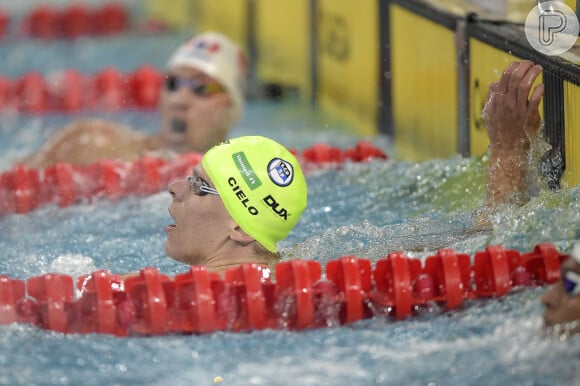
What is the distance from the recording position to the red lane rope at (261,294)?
114 inches

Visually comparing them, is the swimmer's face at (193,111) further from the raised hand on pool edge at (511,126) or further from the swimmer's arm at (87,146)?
the raised hand on pool edge at (511,126)

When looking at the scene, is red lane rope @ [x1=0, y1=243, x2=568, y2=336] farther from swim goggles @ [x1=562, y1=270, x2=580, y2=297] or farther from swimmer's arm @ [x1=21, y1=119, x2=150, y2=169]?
swimmer's arm @ [x1=21, y1=119, x2=150, y2=169]

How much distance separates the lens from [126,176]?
4.63 metres

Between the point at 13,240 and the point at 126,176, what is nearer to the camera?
the point at 13,240

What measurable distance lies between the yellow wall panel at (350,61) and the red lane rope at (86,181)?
1.02 metres

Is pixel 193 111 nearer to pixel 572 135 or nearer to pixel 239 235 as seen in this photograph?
pixel 239 235

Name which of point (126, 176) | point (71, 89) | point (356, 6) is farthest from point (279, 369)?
point (71, 89)

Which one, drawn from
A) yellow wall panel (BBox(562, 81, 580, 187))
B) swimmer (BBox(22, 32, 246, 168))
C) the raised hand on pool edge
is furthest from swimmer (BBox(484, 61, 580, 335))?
swimmer (BBox(22, 32, 246, 168))

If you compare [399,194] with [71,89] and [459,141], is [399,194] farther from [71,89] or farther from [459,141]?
[71,89]

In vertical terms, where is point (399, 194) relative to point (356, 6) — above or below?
below

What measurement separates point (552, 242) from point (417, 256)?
392 mm

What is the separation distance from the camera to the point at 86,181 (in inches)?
181

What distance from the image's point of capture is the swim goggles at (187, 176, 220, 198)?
3312 millimetres

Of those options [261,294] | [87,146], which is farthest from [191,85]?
[261,294]
